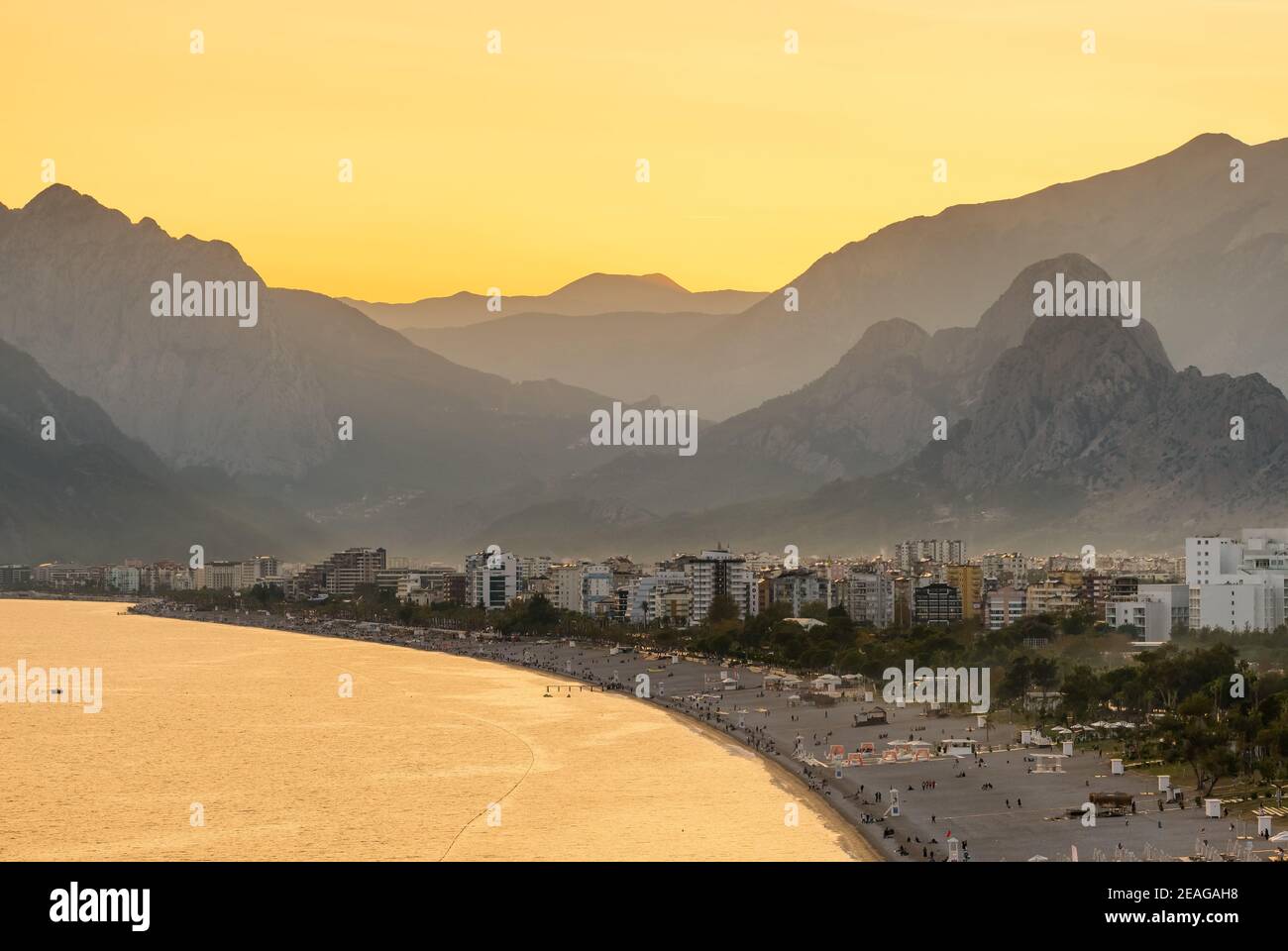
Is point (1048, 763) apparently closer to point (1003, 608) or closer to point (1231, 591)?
point (1231, 591)

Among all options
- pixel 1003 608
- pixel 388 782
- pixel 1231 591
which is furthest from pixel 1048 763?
pixel 1003 608

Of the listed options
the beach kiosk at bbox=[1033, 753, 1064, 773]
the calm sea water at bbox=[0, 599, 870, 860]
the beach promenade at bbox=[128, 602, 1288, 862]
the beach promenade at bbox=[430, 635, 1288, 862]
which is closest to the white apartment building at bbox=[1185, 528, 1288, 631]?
the beach promenade at bbox=[128, 602, 1288, 862]

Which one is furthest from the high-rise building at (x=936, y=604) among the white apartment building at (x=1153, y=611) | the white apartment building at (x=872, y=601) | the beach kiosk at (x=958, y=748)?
the beach kiosk at (x=958, y=748)

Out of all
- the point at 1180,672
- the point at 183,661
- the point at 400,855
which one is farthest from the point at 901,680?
the point at 183,661

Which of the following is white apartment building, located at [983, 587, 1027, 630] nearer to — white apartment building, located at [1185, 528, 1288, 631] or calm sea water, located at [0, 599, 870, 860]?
white apartment building, located at [1185, 528, 1288, 631]

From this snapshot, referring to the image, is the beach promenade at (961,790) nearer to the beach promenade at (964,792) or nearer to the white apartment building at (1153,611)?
the beach promenade at (964,792)
